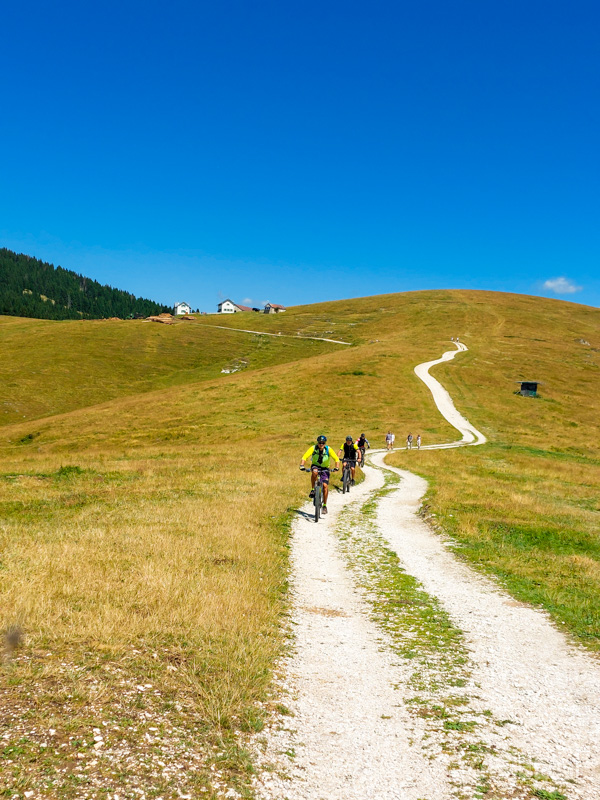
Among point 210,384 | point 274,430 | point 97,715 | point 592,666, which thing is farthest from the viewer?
point 210,384

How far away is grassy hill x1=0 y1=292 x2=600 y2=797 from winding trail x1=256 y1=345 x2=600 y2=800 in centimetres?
51

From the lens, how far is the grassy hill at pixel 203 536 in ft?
17.3

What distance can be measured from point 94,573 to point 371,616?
16.8 feet

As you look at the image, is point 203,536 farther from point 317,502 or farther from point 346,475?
point 346,475

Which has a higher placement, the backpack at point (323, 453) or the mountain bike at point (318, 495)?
the backpack at point (323, 453)

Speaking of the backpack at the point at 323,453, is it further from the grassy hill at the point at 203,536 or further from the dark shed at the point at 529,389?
the dark shed at the point at 529,389

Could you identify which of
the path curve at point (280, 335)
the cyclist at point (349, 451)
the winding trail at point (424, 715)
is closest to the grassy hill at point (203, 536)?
the winding trail at point (424, 715)

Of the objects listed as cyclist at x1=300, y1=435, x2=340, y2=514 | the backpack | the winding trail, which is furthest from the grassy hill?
the backpack

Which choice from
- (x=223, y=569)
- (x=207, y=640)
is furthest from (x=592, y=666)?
(x=223, y=569)

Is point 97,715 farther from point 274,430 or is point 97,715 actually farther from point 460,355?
point 460,355

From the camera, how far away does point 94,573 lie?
9062mm

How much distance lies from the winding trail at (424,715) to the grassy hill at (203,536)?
51 centimetres

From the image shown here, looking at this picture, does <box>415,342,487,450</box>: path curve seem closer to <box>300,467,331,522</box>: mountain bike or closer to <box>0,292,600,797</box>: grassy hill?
<box>0,292,600,797</box>: grassy hill

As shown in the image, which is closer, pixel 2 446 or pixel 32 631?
pixel 32 631
